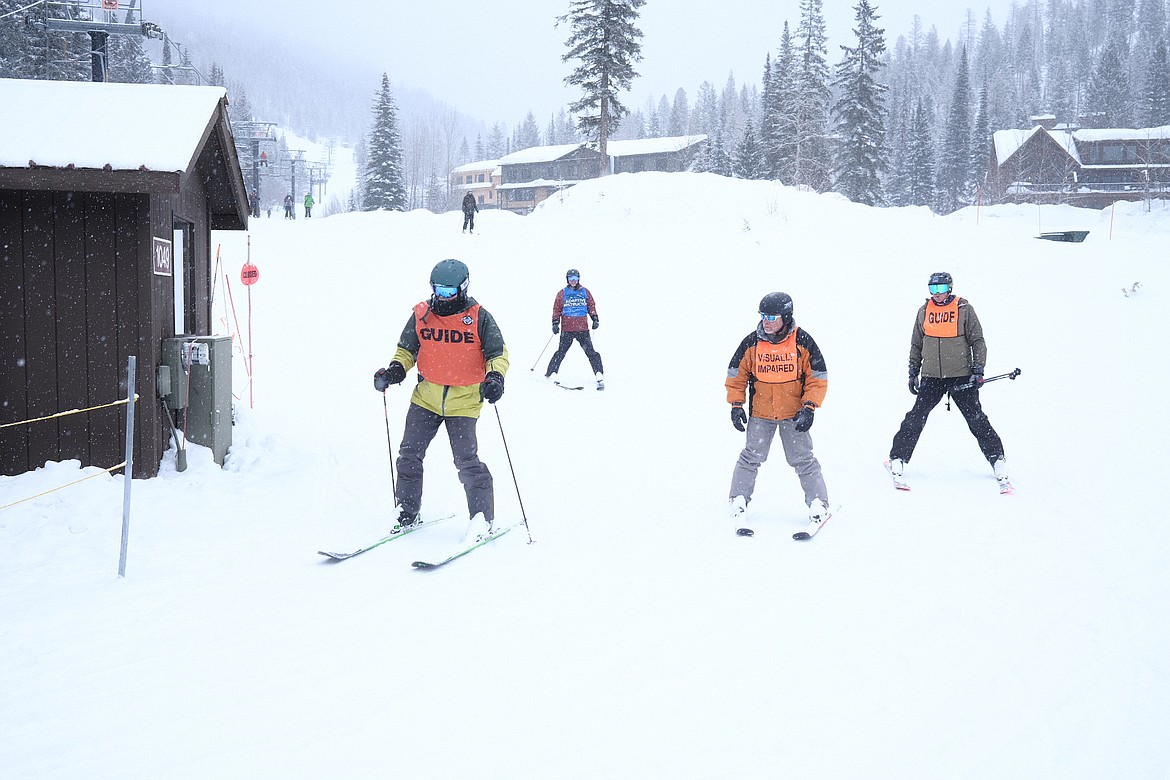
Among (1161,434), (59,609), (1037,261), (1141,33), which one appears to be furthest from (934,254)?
(1141,33)

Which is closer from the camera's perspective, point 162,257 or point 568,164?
point 162,257

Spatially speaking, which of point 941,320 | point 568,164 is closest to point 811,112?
point 568,164

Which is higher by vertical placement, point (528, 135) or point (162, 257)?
point (528, 135)

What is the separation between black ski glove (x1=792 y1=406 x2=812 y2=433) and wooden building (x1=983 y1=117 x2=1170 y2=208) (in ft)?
159

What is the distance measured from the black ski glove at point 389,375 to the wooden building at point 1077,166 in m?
49.9

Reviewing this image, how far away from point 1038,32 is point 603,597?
5940 inches

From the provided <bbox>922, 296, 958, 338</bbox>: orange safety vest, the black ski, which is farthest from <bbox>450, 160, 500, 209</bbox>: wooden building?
the black ski

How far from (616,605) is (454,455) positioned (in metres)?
1.64

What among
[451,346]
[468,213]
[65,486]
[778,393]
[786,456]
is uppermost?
[468,213]

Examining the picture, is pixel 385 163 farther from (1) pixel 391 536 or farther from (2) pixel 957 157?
(1) pixel 391 536

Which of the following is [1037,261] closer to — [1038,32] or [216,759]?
[216,759]

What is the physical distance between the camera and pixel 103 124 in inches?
263

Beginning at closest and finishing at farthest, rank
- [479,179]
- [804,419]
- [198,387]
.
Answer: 1. [804,419]
2. [198,387]
3. [479,179]

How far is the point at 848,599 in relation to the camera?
452cm
